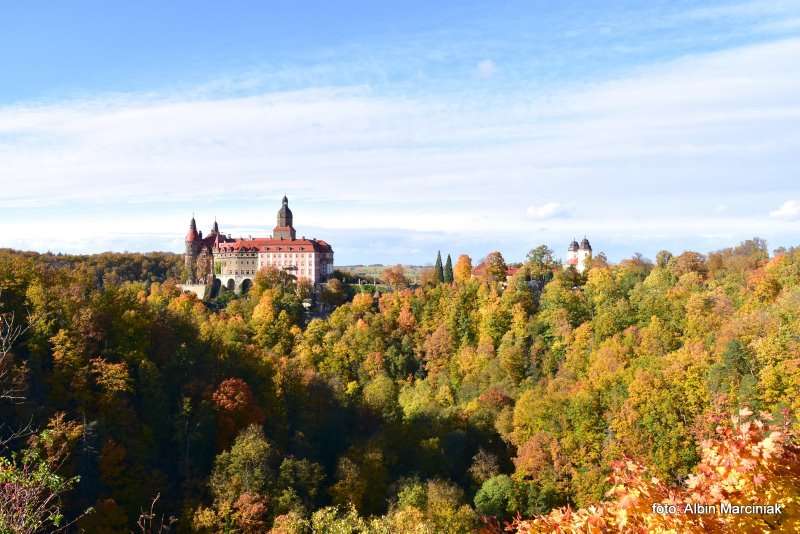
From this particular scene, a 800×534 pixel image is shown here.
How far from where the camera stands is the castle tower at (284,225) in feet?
316

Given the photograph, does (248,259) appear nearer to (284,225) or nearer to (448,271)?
(284,225)

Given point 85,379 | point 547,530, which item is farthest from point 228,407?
point 547,530

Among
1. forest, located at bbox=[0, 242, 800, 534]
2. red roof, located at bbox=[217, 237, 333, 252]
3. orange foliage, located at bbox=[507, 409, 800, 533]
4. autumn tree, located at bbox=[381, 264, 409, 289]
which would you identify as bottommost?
forest, located at bbox=[0, 242, 800, 534]

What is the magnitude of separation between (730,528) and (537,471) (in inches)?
1323

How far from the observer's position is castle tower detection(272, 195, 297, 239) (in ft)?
316

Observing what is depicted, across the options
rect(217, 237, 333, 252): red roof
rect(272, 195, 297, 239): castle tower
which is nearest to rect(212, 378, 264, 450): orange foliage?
rect(217, 237, 333, 252): red roof

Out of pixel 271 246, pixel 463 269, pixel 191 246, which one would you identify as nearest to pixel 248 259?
pixel 271 246

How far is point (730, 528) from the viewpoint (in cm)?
790

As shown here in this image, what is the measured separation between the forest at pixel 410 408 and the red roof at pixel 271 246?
73.0 ft

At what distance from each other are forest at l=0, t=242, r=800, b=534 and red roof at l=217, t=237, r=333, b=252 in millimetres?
22263

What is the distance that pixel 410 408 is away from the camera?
2120 inches

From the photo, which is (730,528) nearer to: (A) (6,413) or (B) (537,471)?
(A) (6,413)

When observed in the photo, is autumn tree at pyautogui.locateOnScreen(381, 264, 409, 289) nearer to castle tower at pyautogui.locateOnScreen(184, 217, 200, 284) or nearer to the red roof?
the red roof

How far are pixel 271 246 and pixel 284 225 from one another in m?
6.83
